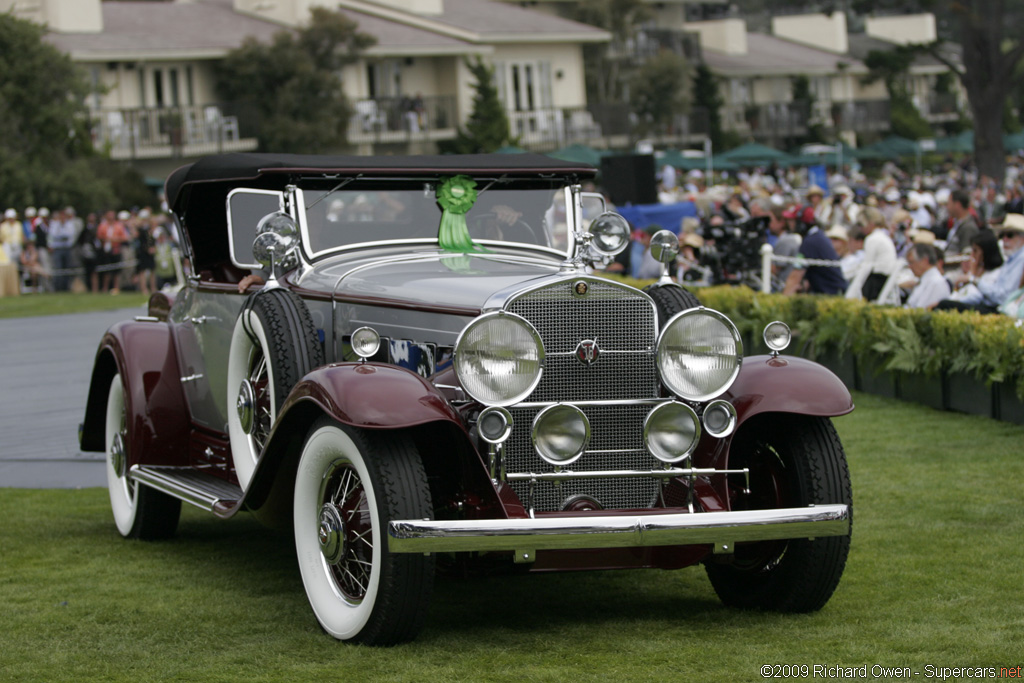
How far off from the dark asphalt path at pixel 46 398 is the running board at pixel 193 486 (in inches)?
81.5

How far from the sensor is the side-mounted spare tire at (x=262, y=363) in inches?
230

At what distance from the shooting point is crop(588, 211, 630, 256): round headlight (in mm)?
6484

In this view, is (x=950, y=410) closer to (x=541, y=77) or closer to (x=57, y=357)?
(x=57, y=357)

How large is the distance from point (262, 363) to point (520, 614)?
69.4 inches

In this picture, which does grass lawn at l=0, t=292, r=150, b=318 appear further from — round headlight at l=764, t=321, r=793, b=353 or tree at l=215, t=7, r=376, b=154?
round headlight at l=764, t=321, r=793, b=353

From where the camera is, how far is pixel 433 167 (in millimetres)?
6633

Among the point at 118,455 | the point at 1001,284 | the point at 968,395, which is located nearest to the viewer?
the point at 118,455

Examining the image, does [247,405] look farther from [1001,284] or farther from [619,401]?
[1001,284]

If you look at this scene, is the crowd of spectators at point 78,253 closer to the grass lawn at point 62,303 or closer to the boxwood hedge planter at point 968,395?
the grass lawn at point 62,303

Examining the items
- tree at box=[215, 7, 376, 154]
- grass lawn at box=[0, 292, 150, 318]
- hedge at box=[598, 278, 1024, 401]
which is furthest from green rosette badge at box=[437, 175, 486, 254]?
tree at box=[215, 7, 376, 154]

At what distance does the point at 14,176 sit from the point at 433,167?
26927 mm

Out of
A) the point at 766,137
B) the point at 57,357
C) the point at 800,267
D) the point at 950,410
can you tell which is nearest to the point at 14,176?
the point at 57,357

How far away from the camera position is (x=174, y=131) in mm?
40094

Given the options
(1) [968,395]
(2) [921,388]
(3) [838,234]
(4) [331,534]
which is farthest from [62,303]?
(4) [331,534]
